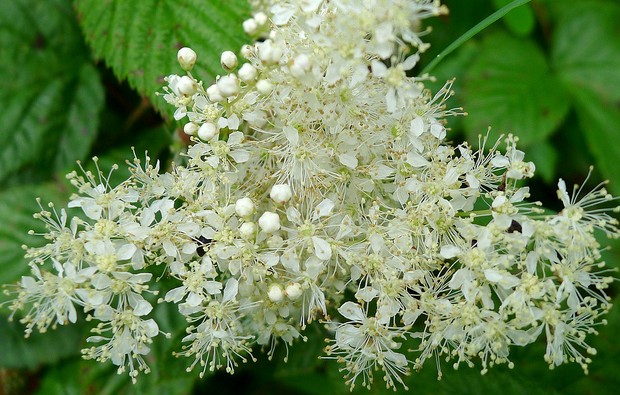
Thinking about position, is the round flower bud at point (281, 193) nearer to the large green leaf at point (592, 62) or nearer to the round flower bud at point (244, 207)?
the round flower bud at point (244, 207)

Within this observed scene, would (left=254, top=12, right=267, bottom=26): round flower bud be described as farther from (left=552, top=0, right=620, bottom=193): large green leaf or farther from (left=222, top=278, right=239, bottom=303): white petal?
(left=552, top=0, right=620, bottom=193): large green leaf

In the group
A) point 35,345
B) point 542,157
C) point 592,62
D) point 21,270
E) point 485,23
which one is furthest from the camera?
point 592,62

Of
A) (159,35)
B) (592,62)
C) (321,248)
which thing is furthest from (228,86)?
(592,62)

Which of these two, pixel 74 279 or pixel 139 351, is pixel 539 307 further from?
pixel 74 279

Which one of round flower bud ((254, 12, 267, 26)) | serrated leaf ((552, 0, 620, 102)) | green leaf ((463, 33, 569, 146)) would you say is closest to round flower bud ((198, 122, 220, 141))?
round flower bud ((254, 12, 267, 26))

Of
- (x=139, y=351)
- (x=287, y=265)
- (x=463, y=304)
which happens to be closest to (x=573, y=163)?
(x=463, y=304)

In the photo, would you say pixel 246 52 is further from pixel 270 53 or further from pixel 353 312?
pixel 353 312

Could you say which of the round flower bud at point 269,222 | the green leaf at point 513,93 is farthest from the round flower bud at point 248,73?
the green leaf at point 513,93
